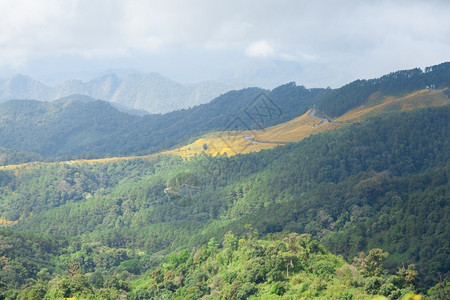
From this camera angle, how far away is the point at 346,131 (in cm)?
10562

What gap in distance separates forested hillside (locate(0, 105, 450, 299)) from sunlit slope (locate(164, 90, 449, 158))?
8802mm

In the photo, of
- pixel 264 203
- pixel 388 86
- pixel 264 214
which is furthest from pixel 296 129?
pixel 264 214

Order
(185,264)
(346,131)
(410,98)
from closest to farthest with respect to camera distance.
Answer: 1. (185,264)
2. (346,131)
3. (410,98)

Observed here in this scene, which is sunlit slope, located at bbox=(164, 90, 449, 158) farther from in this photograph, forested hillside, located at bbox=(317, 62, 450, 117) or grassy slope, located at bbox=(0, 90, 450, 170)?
forested hillside, located at bbox=(317, 62, 450, 117)

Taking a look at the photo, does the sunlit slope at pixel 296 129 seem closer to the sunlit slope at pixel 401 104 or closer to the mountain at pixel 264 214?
the sunlit slope at pixel 401 104

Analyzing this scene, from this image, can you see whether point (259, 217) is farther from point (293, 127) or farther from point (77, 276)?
point (293, 127)

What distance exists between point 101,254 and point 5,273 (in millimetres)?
18734

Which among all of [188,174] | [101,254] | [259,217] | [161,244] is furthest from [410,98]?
[101,254]

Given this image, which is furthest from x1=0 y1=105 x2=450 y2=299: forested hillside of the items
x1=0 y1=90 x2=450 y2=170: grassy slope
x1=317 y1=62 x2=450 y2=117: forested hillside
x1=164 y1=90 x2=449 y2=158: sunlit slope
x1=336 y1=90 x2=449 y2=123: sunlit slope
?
x1=317 y1=62 x2=450 y2=117: forested hillside

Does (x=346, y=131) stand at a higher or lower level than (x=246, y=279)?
higher

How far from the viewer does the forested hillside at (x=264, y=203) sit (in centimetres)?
5691

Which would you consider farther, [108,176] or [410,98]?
[108,176]

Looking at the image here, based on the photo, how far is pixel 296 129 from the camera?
134 metres

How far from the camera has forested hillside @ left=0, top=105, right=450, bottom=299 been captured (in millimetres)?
56906
